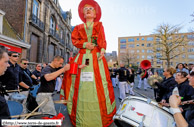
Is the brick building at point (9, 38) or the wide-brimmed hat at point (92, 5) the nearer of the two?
the wide-brimmed hat at point (92, 5)

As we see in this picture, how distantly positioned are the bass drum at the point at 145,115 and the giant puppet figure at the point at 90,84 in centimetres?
71

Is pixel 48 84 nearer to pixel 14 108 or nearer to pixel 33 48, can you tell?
pixel 14 108

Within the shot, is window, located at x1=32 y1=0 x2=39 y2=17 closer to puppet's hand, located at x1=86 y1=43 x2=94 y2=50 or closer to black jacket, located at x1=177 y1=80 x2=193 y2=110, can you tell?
puppet's hand, located at x1=86 y1=43 x2=94 y2=50

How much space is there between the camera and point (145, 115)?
1960 mm

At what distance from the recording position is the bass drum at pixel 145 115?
1.88m

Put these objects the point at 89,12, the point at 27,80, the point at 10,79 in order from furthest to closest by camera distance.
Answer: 1. the point at 27,80
2. the point at 10,79
3. the point at 89,12

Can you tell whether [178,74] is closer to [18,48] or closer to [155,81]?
[155,81]

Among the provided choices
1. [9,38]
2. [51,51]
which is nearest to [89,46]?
[9,38]

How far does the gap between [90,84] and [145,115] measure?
1268 mm

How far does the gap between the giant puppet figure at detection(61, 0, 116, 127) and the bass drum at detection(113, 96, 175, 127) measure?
0.71 m

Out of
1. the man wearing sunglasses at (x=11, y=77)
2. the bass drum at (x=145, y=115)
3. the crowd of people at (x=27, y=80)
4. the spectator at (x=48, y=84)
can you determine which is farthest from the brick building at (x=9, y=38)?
the bass drum at (x=145, y=115)

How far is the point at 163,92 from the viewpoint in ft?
13.4

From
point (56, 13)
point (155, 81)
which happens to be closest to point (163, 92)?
point (155, 81)

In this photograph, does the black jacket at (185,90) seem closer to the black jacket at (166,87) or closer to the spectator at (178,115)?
the black jacket at (166,87)
